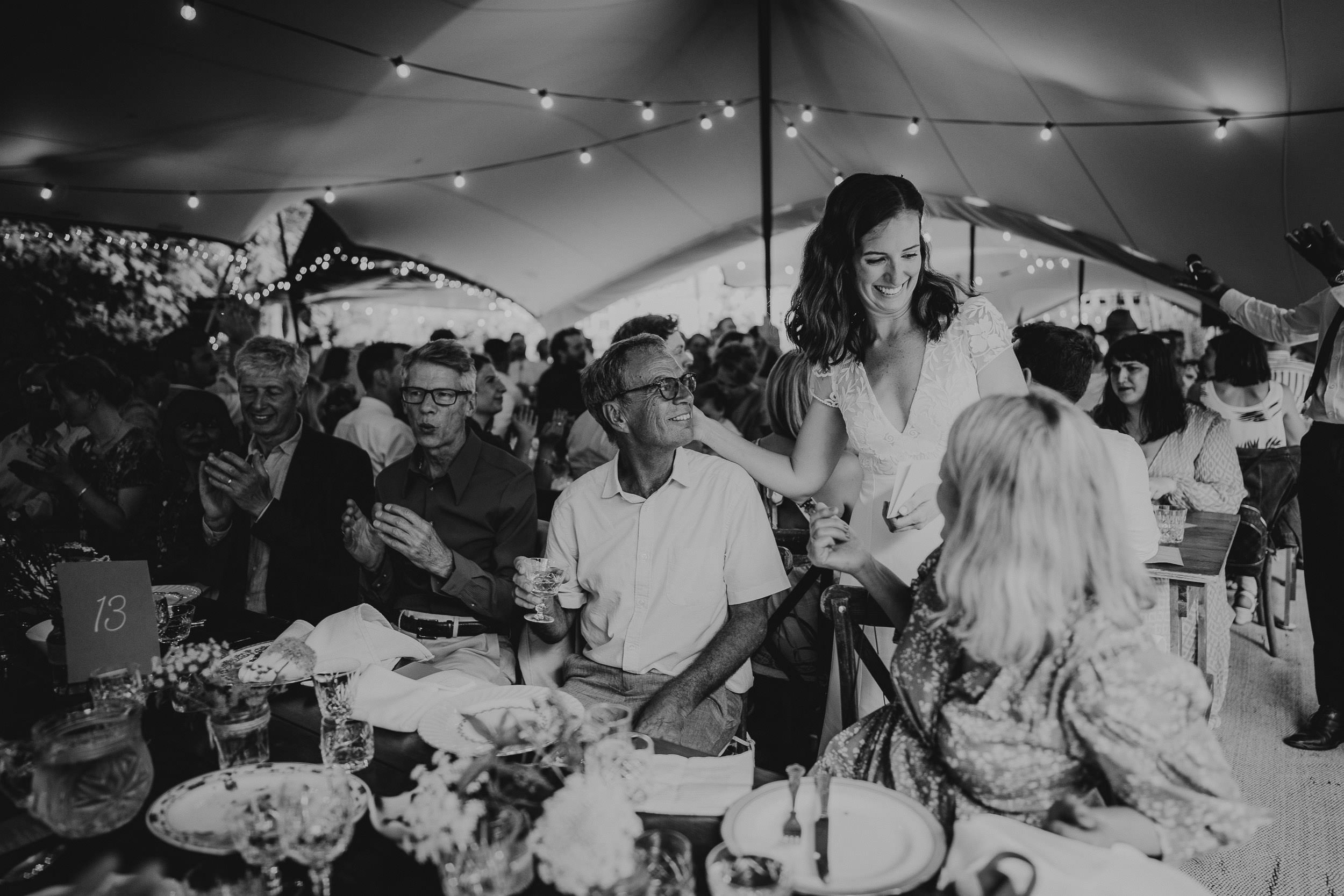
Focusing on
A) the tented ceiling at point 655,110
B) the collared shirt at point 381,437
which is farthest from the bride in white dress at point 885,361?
the tented ceiling at point 655,110

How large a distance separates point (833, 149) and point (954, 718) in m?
11.0

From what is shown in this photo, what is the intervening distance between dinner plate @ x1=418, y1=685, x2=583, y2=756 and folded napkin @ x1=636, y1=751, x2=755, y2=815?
182mm

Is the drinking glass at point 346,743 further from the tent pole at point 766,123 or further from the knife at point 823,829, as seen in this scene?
the tent pole at point 766,123

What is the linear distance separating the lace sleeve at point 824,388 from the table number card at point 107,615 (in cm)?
168

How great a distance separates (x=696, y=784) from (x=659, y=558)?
994 mm

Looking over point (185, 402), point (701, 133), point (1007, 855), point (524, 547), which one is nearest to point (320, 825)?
point (1007, 855)

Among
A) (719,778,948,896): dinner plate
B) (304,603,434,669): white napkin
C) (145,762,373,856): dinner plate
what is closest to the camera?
(719,778,948,896): dinner plate

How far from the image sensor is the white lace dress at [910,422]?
232 cm

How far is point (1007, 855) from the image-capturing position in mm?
1094

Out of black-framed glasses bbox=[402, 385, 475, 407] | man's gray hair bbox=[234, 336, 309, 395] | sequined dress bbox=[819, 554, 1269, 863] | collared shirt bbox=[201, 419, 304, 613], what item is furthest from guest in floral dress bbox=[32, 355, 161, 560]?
sequined dress bbox=[819, 554, 1269, 863]

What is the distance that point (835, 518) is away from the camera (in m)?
1.81

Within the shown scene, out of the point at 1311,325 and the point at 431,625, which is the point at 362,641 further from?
the point at 1311,325

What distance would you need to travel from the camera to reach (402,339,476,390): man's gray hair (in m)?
2.79

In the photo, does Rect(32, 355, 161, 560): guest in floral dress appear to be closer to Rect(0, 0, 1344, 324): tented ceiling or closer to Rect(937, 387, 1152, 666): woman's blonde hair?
Rect(937, 387, 1152, 666): woman's blonde hair
